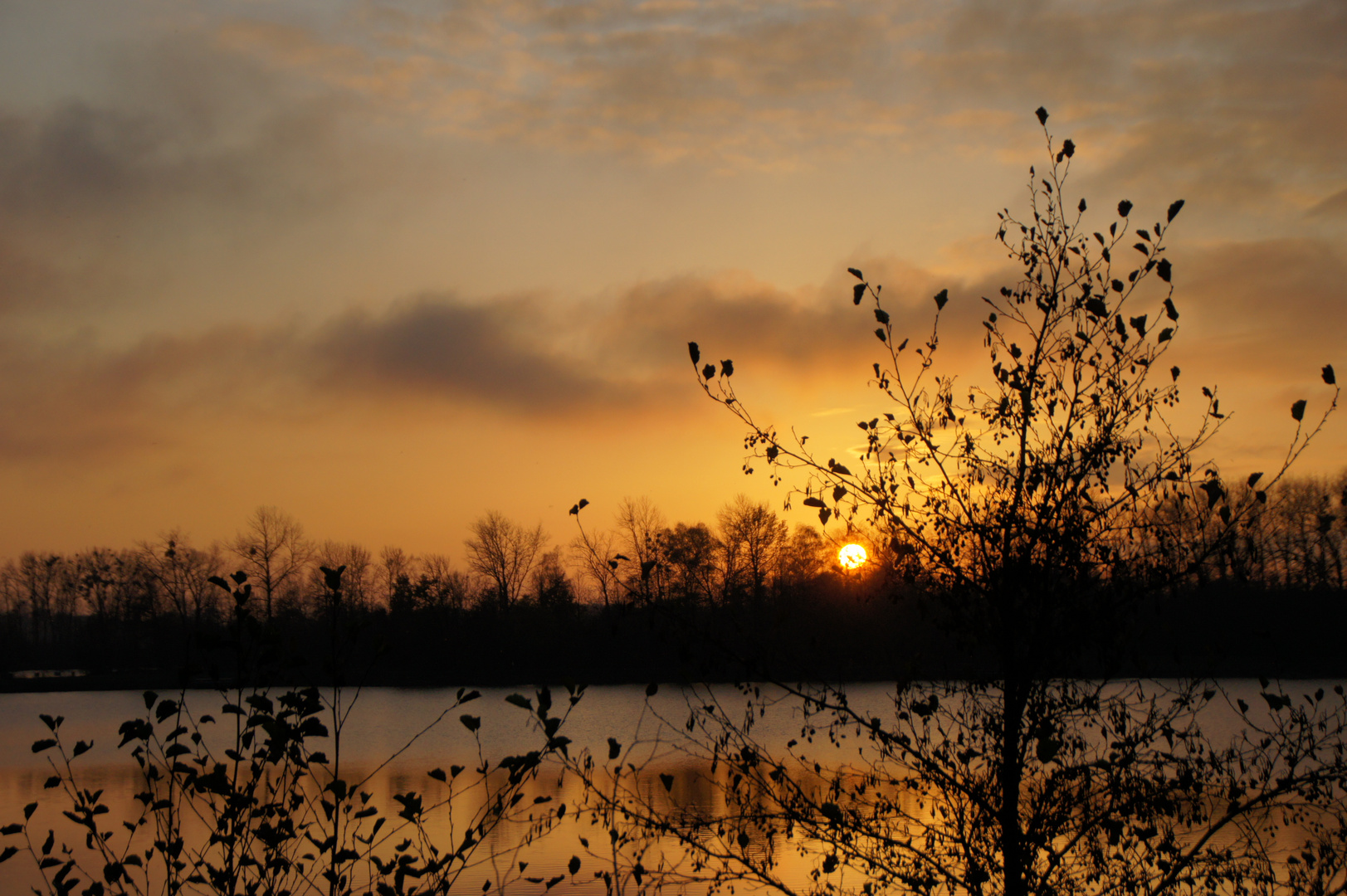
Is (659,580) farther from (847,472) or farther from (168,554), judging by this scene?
(168,554)

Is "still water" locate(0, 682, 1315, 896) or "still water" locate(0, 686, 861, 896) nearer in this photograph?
"still water" locate(0, 682, 1315, 896)

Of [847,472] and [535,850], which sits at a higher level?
[847,472]

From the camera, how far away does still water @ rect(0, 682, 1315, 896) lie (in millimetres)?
13891

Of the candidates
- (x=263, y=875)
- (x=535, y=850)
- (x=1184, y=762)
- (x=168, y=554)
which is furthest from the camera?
(x=535, y=850)

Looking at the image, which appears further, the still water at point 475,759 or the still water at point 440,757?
the still water at point 440,757

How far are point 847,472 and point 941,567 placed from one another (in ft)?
2.24

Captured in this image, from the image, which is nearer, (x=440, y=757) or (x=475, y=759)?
(x=440, y=757)

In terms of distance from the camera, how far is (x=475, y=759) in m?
26.1

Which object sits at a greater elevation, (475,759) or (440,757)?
(440,757)

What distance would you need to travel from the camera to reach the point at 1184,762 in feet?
15.6

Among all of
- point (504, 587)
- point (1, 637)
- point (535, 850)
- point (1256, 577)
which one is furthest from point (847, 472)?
point (1, 637)

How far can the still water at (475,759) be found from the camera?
45.6 ft

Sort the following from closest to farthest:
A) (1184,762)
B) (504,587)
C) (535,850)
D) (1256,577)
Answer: (1184,762) → (1256,577) → (535,850) → (504,587)

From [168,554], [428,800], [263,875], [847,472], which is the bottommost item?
[428,800]
